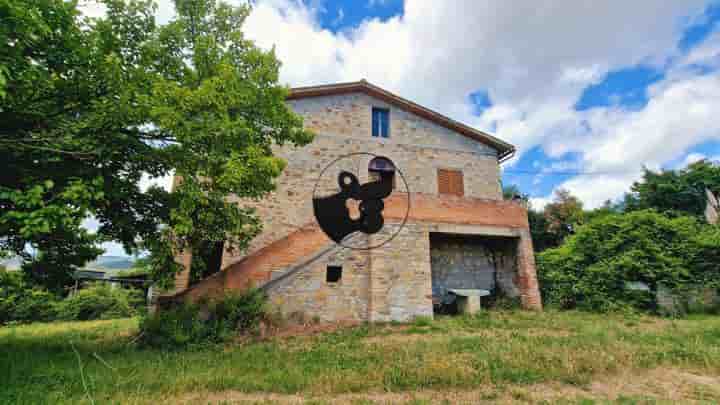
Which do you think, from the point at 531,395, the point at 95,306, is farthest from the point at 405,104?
the point at 95,306

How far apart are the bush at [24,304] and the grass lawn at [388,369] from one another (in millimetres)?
7597

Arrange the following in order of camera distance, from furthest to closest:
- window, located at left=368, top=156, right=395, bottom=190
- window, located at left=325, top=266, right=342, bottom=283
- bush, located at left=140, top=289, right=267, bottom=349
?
window, located at left=368, top=156, right=395, bottom=190
window, located at left=325, top=266, right=342, bottom=283
bush, located at left=140, top=289, right=267, bottom=349

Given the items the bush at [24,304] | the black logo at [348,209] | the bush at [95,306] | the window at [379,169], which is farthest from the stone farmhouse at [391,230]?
the bush at [24,304]

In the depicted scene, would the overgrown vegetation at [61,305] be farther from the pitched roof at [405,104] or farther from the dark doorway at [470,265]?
the dark doorway at [470,265]

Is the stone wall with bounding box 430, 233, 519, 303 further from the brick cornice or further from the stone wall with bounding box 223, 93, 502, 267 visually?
the stone wall with bounding box 223, 93, 502, 267

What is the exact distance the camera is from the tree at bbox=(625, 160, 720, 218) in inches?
765

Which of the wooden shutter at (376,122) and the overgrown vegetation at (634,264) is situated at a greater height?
the wooden shutter at (376,122)

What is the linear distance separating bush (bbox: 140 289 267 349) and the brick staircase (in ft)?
1.31

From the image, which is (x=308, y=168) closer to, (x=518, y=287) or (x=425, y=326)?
(x=425, y=326)

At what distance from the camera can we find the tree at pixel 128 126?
4328mm

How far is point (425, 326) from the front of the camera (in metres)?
8.17

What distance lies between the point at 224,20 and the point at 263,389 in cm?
713

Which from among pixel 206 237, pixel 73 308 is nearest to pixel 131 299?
pixel 73 308

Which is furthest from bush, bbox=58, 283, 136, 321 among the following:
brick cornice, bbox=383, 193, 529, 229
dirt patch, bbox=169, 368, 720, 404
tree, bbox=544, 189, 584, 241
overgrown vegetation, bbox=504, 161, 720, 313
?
tree, bbox=544, 189, 584, 241
